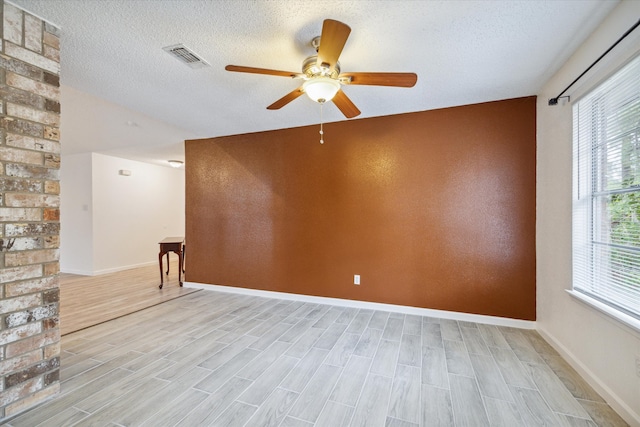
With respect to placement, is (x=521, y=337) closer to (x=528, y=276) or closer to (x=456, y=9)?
(x=528, y=276)

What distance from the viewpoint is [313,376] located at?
81.4 inches

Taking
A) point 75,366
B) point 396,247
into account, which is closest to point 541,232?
point 396,247

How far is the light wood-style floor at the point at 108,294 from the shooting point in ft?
10.5

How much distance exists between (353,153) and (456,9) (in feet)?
6.62

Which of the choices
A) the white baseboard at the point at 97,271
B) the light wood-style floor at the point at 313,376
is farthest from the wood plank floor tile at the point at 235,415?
the white baseboard at the point at 97,271

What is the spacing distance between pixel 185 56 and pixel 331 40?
52.6 inches

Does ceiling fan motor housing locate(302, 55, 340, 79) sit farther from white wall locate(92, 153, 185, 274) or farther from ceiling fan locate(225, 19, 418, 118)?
white wall locate(92, 153, 185, 274)

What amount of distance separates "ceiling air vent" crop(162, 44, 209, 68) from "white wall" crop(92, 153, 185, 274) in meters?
4.70

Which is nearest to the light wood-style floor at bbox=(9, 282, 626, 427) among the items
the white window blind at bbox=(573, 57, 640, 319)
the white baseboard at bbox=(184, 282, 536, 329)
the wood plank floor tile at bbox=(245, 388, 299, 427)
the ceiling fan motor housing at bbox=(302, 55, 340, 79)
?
the wood plank floor tile at bbox=(245, 388, 299, 427)

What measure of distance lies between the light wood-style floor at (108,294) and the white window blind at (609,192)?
15.2ft

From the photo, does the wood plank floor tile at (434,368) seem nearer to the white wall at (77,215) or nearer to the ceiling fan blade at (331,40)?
the ceiling fan blade at (331,40)

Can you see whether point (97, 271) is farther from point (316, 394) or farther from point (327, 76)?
point (327, 76)

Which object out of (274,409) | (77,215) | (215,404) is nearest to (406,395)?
(274,409)

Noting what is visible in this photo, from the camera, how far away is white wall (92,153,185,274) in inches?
220
